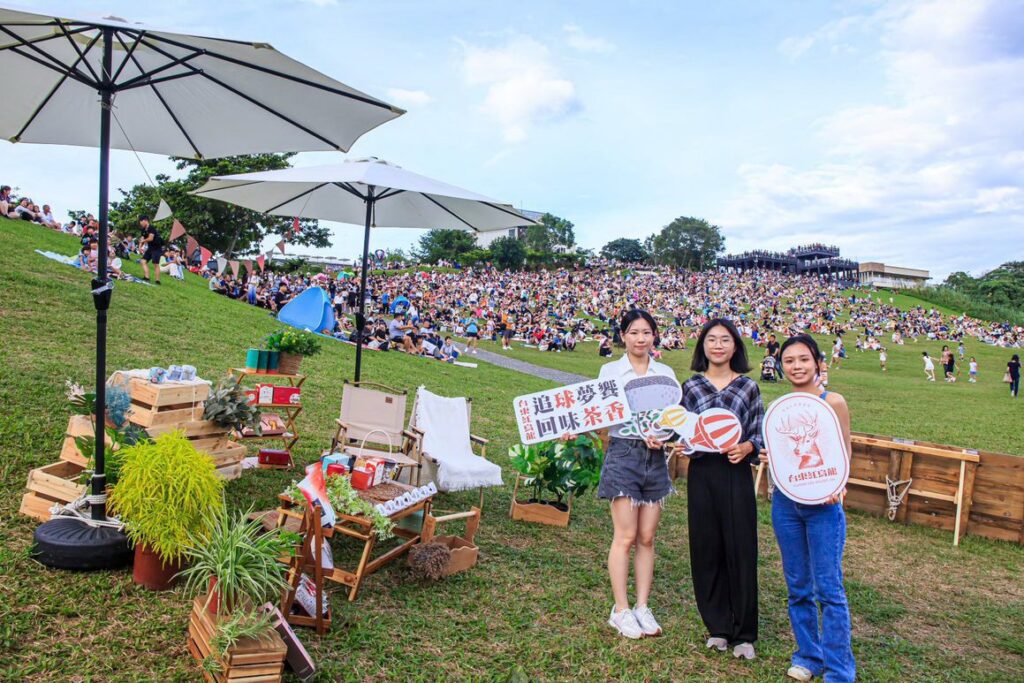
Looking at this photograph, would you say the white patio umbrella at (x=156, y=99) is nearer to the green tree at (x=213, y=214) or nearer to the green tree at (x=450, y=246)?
the green tree at (x=213, y=214)

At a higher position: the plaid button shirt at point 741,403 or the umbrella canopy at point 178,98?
the umbrella canopy at point 178,98

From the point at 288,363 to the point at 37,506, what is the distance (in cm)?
301

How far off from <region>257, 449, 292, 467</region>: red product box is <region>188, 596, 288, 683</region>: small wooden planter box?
3270 mm

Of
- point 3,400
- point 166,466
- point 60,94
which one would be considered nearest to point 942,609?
point 166,466

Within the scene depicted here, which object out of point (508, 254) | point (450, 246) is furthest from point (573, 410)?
point (450, 246)

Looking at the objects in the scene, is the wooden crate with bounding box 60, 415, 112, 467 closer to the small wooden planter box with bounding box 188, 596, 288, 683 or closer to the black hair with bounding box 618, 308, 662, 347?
the small wooden planter box with bounding box 188, 596, 288, 683

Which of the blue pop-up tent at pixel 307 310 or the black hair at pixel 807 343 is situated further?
the blue pop-up tent at pixel 307 310

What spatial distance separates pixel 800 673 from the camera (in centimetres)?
334

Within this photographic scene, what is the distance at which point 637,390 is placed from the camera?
3.80m

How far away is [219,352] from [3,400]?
4.58m

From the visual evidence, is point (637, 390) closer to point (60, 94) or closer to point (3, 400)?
point (60, 94)

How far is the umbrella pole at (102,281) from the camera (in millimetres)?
3390

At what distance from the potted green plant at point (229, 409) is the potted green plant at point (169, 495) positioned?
1.82 m

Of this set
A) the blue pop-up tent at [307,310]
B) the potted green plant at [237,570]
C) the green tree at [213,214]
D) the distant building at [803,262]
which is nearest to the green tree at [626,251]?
the distant building at [803,262]
